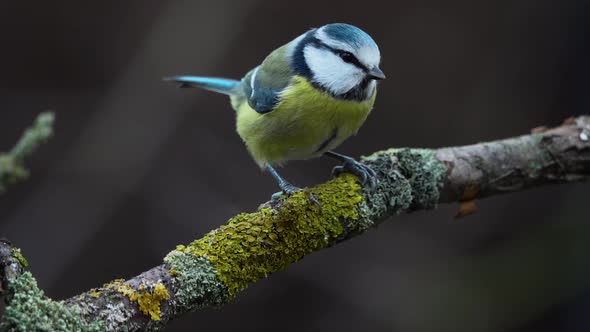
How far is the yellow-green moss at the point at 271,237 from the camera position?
1.28 m

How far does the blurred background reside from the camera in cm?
277

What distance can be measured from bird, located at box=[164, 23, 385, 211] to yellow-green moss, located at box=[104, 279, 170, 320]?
59 centimetres

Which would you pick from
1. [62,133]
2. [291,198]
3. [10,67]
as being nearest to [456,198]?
[291,198]

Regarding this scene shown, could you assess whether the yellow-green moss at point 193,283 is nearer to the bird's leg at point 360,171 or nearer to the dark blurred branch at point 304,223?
the dark blurred branch at point 304,223

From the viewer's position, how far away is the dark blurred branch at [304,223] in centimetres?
108

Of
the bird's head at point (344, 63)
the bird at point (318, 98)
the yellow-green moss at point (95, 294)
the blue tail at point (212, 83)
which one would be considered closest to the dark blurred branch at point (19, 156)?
the yellow-green moss at point (95, 294)

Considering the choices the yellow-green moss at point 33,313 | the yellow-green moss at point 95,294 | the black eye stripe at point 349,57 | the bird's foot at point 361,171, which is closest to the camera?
the yellow-green moss at point 33,313

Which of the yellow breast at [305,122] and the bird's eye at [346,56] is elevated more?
the bird's eye at [346,56]

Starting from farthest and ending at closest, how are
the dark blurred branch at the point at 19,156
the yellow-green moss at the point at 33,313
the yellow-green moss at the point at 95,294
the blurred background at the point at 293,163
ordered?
the blurred background at the point at 293,163 < the dark blurred branch at the point at 19,156 < the yellow-green moss at the point at 95,294 < the yellow-green moss at the point at 33,313

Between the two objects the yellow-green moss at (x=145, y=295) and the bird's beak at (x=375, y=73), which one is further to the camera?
→ the bird's beak at (x=375, y=73)

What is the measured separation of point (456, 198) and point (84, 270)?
5.93 feet

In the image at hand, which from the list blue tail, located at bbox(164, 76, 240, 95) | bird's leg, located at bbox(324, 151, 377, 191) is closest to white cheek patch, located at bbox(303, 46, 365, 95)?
bird's leg, located at bbox(324, 151, 377, 191)

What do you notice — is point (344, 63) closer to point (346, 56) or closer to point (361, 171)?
point (346, 56)

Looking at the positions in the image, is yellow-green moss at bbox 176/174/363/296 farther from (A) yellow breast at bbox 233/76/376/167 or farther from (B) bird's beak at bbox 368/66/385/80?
(B) bird's beak at bbox 368/66/385/80
